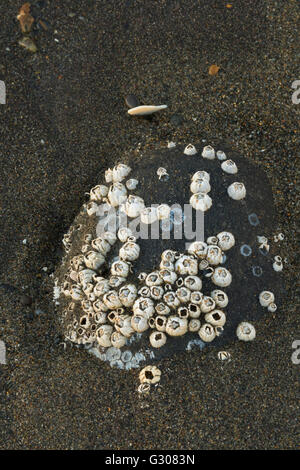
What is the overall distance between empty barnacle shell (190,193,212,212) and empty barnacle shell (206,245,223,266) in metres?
0.29

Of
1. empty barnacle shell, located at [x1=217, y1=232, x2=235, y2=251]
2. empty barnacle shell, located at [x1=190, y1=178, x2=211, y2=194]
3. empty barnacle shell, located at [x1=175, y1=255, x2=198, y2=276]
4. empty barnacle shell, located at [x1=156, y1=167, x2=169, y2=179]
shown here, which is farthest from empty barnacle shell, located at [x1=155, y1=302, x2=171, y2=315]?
empty barnacle shell, located at [x1=156, y1=167, x2=169, y2=179]

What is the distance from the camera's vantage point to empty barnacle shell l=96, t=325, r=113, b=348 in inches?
112

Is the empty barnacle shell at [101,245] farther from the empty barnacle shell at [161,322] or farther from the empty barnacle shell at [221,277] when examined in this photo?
the empty barnacle shell at [221,277]

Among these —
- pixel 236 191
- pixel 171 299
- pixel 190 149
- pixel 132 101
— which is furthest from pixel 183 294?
pixel 132 101

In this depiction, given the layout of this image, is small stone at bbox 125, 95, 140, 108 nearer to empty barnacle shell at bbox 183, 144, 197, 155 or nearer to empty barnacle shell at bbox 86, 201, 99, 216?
empty barnacle shell at bbox 183, 144, 197, 155

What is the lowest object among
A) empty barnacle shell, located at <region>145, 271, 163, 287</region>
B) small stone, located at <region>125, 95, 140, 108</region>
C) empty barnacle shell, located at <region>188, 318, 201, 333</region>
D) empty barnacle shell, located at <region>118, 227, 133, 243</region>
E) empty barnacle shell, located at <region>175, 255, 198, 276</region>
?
empty barnacle shell, located at <region>188, 318, 201, 333</region>

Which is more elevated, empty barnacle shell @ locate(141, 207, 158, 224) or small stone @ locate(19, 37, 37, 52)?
small stone @ locate(19, 37, 37, 52)

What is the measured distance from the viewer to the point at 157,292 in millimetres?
2738

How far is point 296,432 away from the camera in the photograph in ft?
8.94

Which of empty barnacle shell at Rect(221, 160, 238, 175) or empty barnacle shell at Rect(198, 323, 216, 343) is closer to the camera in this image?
empty barnacle shell at Rect(198, 323, 216, 343)

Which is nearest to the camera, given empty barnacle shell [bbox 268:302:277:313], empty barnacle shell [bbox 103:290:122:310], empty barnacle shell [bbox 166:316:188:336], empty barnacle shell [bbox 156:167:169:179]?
empty barnacle shell [bbox 166:316:188:336]

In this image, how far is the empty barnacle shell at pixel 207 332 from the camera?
2.75m

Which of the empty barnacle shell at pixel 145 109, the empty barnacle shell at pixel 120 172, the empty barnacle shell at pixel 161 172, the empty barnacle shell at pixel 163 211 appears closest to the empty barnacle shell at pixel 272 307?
the empty barnacle shell at pixel 163 211

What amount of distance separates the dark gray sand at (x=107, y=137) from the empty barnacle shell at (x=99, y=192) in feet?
0.88
